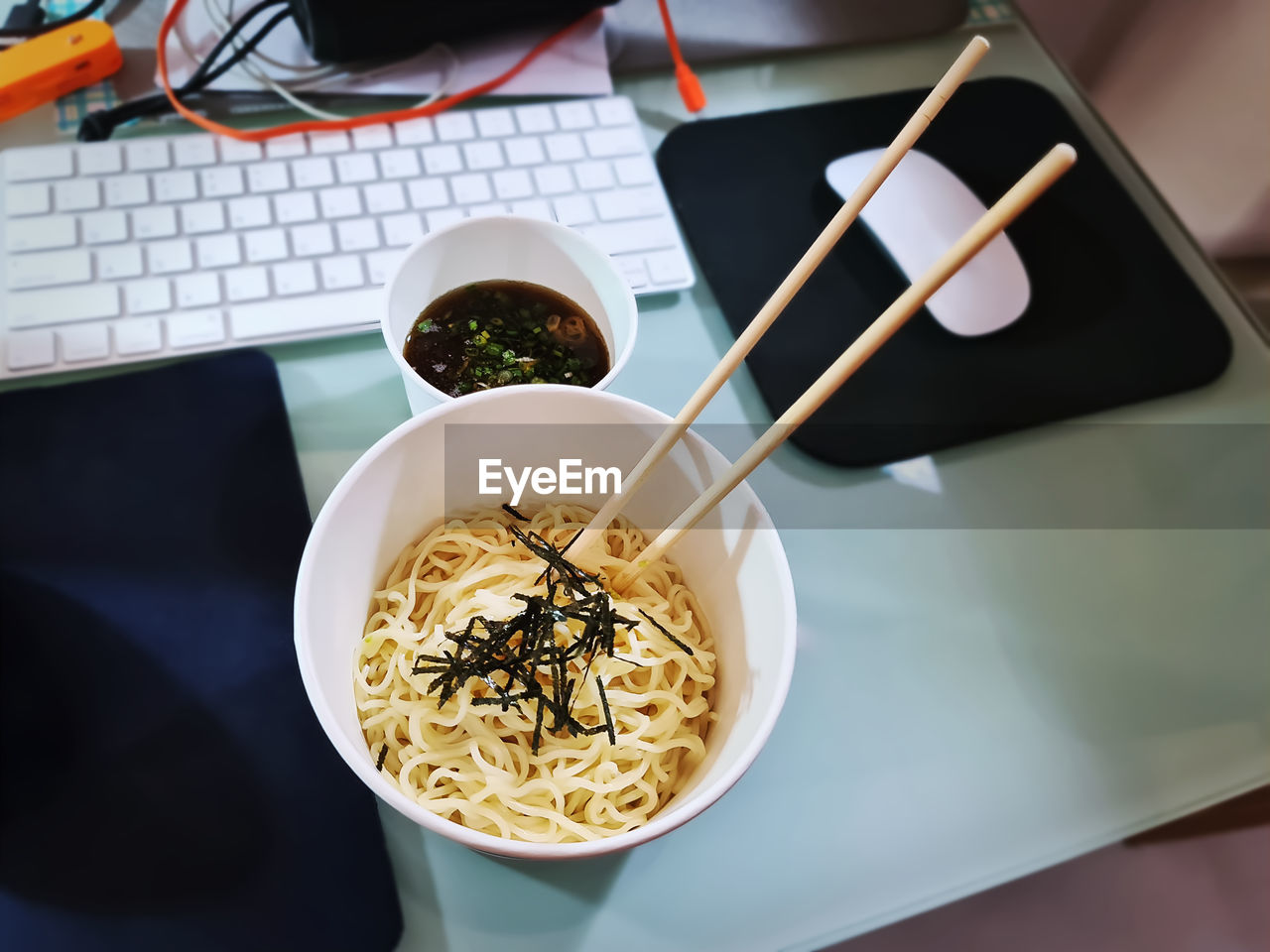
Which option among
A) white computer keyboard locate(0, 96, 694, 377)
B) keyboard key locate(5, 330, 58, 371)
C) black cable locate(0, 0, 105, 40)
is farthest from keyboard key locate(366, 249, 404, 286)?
black cable locate(0, 0, 105, 40)

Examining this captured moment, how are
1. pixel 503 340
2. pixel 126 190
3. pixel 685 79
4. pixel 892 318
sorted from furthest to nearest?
pixel 685 79 → pixel 126 190 → pixel 503 340 → pixel 892 318

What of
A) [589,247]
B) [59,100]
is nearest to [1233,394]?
[589,247]

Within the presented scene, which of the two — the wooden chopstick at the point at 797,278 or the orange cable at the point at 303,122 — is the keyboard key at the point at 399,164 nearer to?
the orange cable at the point at 303,122

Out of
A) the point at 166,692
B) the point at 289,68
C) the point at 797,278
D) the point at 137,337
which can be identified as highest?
the point at 797,278

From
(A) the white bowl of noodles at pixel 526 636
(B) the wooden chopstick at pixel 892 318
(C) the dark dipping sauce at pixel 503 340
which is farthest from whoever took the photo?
(C) the dark dipping sauce at pixel 503 340

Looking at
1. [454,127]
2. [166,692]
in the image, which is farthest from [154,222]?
[166,692]

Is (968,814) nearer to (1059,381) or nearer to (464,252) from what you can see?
(1059,381)

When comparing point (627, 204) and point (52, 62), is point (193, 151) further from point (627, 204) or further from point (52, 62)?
point (627, 204)

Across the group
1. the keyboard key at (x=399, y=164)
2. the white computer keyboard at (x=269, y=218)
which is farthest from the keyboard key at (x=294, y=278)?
the keyboard key at (x=399, y=164)
